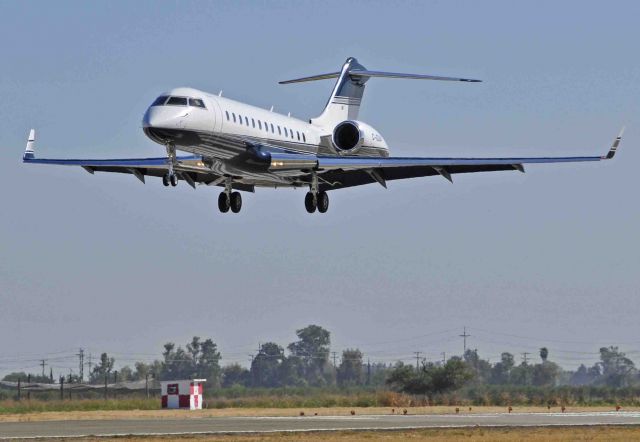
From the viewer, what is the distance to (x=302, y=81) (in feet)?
200

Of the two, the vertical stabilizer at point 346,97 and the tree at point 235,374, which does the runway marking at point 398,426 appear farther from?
the tree at point 235,374

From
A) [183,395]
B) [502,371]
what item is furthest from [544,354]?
[183,395]

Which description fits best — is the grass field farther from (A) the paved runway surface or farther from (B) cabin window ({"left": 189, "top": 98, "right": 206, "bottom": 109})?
(B) cabin window ({"left": 189, "top": 98, "right": 206, "bottom": 109})

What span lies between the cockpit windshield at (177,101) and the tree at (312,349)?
307ft

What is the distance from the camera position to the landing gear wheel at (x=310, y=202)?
49688mm

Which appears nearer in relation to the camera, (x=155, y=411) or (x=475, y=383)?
(x=155, y=411)

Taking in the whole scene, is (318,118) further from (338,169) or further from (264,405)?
(264,405)

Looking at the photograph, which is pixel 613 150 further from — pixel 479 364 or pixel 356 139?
pixel 479 364

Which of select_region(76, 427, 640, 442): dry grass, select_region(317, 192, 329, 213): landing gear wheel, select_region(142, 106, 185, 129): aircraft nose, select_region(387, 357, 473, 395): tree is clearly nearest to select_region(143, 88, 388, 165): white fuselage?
select_region(142, 106, 185, 129): aircraft nose

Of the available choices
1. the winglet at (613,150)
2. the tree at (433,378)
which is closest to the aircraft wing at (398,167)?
the winglet at (613,150)

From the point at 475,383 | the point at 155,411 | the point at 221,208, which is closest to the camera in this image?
the point at 221,208

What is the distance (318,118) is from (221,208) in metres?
7.26

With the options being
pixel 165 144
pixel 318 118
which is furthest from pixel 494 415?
pixel 165 144

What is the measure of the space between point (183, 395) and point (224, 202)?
20574 mm
